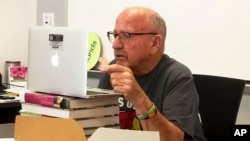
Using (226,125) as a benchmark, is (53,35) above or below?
above

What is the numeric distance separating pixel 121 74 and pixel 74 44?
0.19 metres

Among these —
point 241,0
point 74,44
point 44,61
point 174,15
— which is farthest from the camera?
point 174,15

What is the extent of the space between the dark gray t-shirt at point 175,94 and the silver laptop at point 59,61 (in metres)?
0.33

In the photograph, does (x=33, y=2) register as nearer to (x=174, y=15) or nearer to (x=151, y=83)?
(x=174, y=15)

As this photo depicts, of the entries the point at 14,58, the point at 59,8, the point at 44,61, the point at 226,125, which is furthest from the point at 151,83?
the point at 14,58

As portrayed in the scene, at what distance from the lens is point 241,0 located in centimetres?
226

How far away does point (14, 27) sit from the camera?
11.3 ft

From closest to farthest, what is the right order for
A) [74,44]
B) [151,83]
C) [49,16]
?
[74,44]
[151,83]
[49,16]

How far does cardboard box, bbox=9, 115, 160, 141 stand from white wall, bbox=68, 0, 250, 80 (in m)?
1.50

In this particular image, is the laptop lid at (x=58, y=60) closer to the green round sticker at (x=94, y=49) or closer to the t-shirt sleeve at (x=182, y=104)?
the t-shirt sleeve at (x=182, y=104)

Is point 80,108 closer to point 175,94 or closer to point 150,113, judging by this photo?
point 150,113

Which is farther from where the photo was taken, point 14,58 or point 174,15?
point 14,58

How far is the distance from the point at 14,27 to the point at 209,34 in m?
1.81

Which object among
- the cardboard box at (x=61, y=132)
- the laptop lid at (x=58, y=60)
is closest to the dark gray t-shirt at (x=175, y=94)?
the laptop lid at (x=58, y=60)
